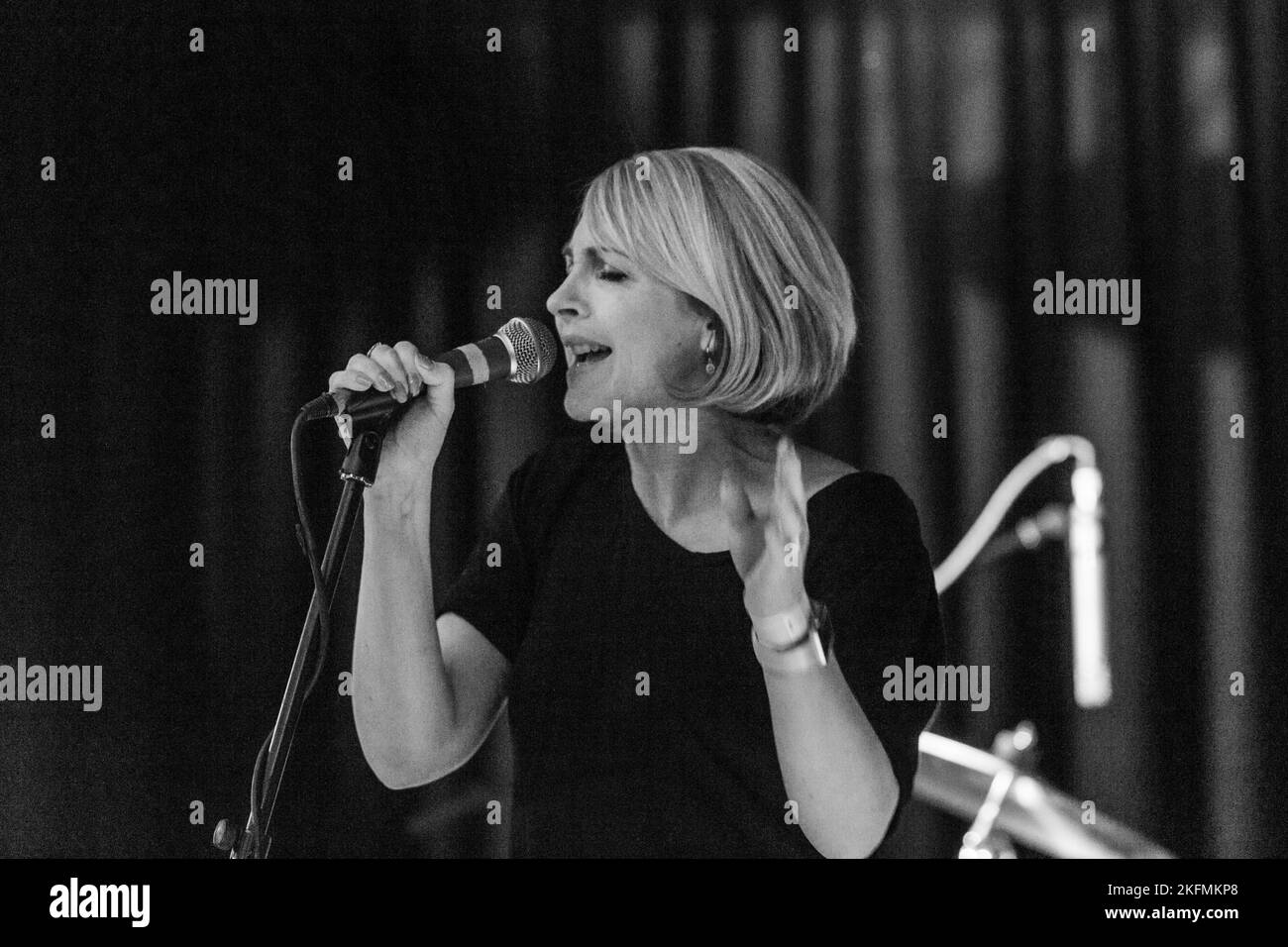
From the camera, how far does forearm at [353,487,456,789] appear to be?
2291 millimetres

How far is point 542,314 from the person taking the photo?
2.52m

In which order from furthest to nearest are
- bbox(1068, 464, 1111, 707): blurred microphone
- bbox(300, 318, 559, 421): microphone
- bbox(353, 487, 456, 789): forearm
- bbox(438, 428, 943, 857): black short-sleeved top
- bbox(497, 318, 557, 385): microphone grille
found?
bbox(1068, 464, 1111, 707): blurred microphone, bbox(438, 428, 943, 857): black short-sleeved top, bbox(353, 487, 456, 789): forearm, bbox(497, 318, 557, 385): microphone grille, bbox(300, 318, 559, 421): microphone

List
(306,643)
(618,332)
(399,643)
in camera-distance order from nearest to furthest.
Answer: (306,643) < (399,643) < (618,332)

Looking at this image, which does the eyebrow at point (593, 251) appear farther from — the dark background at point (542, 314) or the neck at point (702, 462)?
the neck at point (702, 462)

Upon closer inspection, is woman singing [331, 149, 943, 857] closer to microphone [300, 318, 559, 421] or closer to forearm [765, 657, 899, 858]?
forearm [765, 657, 899, 858]

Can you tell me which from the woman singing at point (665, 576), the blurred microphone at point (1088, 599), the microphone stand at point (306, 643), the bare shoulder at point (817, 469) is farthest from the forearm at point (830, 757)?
the microphone stand at point (306, 643)

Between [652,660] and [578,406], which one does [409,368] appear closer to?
[578,406]

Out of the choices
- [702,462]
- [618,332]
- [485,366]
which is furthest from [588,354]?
[485,366]

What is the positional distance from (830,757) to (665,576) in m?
0.48

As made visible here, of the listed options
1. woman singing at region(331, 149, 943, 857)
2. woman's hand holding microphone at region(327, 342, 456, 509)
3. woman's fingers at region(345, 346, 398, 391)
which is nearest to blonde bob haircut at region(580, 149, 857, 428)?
woman singing at region(331, 149, 943, 857)

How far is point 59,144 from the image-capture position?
2.61 metres

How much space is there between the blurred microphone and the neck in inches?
24.1

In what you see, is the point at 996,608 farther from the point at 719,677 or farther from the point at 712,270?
the point at 712,270
